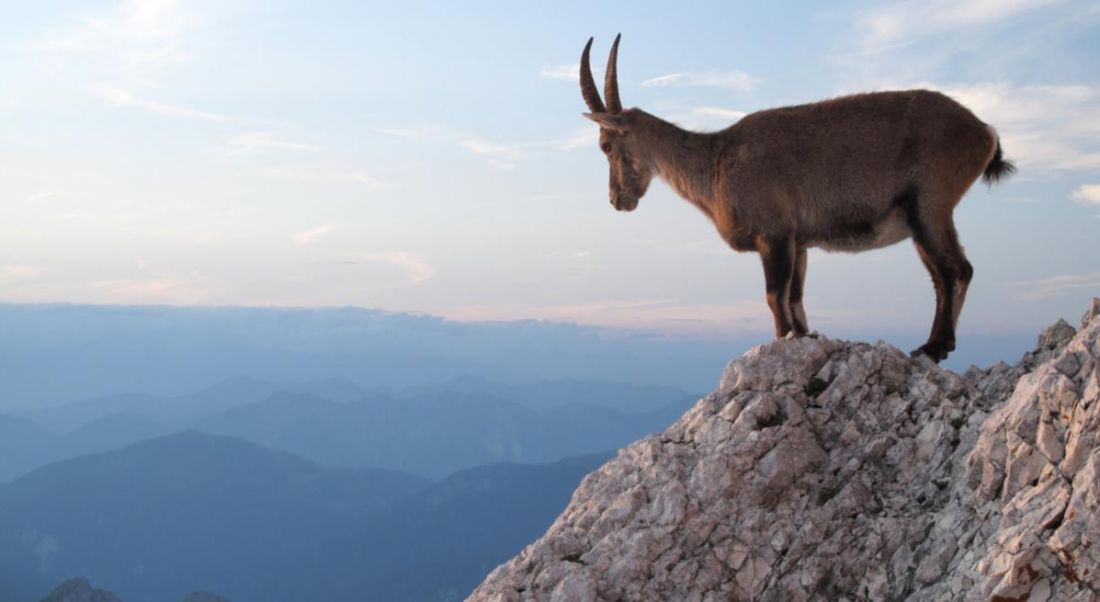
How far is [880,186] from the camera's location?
48.6 feet

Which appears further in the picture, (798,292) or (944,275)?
(798,292)

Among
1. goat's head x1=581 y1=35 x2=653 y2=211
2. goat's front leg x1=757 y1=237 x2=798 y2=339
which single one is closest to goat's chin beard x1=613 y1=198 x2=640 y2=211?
goat's head x1=581 y1=35 x2=653 y2=211

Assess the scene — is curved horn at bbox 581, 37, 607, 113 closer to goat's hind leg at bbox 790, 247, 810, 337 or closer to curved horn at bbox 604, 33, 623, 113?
curved horn at bbox 604, 33, 623, 113

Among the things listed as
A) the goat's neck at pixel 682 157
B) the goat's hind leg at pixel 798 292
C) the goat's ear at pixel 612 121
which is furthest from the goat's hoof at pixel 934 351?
the goat's ear at pixel 612 121

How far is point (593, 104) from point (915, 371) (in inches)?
290

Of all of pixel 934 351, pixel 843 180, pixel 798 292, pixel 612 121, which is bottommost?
pixel 934 351

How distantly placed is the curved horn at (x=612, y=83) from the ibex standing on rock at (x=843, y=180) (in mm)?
662

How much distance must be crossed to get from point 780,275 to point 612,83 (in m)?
4.89

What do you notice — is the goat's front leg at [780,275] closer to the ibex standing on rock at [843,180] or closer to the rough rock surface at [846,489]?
the ibex standing on rock at [843,180]

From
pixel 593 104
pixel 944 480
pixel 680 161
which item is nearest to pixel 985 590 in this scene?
pixel 944 480

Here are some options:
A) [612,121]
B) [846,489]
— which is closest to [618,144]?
[612,121]

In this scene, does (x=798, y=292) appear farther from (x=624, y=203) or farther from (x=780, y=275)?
(x=624, y=203)

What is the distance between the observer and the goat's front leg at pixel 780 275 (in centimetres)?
1540

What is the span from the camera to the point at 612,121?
17.4m
